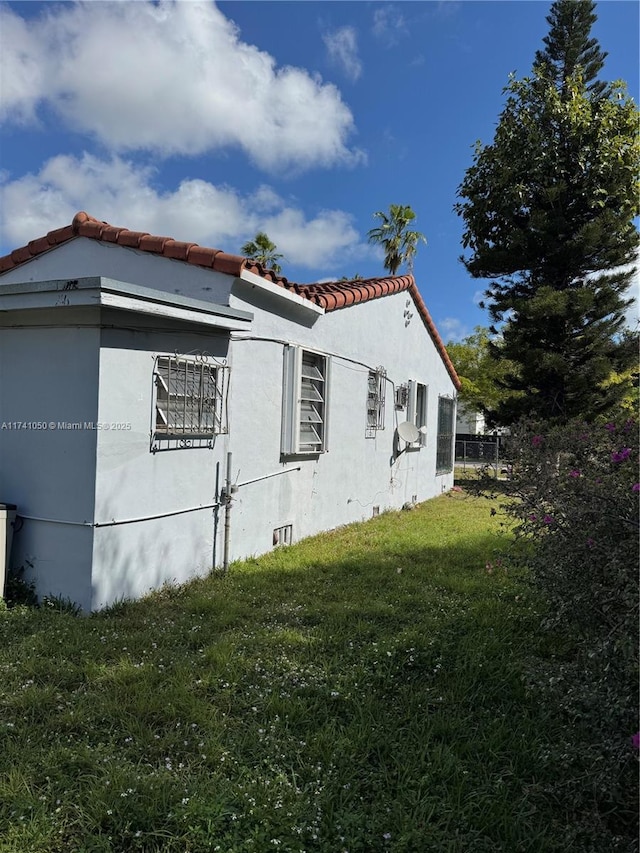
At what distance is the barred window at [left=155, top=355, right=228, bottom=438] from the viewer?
4758 mm

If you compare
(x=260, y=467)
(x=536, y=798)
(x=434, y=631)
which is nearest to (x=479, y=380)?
(x=260, y=467)

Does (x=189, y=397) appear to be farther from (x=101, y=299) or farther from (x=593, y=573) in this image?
(x=593, y=573)

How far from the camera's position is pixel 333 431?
780 cm

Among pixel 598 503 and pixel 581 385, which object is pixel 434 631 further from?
pixel 581 385

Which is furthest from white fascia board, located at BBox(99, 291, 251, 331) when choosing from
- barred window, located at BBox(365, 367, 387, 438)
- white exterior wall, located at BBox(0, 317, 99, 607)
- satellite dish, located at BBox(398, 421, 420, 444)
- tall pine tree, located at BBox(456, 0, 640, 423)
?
tall pine tree, located at BBox(456, 0, 640, 423)

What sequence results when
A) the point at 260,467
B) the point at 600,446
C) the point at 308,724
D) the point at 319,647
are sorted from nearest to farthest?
the point at 308,724
the point at 600,446
the point at 319,647
the point at 260,467

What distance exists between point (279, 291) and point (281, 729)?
14.5 ft

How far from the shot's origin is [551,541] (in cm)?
301

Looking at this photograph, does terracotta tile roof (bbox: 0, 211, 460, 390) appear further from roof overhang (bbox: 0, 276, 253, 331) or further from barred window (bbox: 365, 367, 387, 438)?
barred window (bbox: 365, 367, 387, 438)

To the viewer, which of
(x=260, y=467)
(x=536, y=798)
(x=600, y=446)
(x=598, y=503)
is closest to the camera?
(x=536, y=798)

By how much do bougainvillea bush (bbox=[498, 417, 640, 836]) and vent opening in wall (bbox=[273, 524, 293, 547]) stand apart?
343cm

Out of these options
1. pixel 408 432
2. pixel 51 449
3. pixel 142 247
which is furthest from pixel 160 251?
pixel 408 432

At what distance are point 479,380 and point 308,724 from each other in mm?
23947

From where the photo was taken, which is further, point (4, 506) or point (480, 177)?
point (480, 177)
